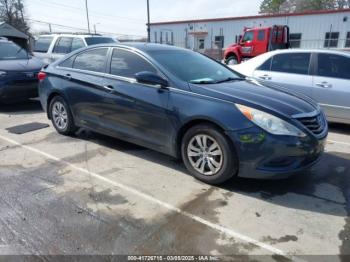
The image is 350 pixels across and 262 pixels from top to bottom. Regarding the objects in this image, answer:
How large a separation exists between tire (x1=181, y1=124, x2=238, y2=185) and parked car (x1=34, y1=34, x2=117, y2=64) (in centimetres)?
768

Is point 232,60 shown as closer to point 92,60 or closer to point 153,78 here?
point 92,60

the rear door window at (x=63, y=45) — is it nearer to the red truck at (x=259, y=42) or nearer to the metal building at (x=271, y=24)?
the red truck at (x=259, y=42)

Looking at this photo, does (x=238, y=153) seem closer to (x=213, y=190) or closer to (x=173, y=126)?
(x=213, y=190)

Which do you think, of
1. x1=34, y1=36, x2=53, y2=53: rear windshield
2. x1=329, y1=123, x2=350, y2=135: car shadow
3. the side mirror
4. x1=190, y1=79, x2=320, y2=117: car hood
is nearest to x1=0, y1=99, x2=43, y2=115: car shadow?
x1=34, y1=36, x2=53, y2=53: rear windshield

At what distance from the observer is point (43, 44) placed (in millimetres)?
11719

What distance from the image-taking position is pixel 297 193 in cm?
373

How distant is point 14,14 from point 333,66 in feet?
172

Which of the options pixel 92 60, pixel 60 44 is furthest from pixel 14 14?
pixel 92 60

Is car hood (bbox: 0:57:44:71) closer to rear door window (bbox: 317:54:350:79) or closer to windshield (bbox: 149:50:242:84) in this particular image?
windshield (bbox: 149:50:242:84)

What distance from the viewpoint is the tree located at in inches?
1848

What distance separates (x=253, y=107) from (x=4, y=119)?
578 centimetres

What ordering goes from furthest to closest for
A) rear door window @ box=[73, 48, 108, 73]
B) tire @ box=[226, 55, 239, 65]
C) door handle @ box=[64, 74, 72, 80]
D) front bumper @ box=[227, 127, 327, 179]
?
tire @ box=[226, 55, 239, 65] → door handle @ box=[64, 74, 72, 80] → rear door window @ box=[73, 48, 108, 73] → front bumper @ box=[227, 127, 327, 179]

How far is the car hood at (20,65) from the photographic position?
25.8 feet

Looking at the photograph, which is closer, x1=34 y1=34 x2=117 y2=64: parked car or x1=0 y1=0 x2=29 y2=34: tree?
x1=34 y1=34 x2=117 y2=64: parked car
